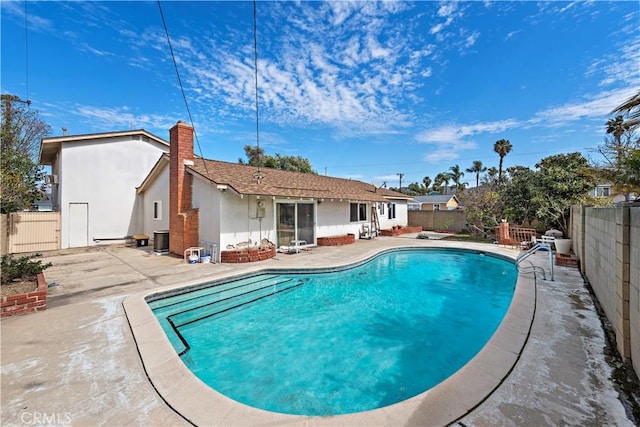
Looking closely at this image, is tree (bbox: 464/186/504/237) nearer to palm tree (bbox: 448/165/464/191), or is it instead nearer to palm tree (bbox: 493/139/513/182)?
palm tree (bbox: 493/139/513/182)

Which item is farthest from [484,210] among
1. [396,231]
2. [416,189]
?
[416,189]

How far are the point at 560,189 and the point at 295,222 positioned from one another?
13.7 meters

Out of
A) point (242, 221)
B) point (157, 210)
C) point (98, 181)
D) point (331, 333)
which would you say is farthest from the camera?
point (98, 181)

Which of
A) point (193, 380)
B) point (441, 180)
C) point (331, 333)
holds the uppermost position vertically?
point (441, 180)

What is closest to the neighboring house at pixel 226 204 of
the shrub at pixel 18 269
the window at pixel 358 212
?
the window at pixel 358 212

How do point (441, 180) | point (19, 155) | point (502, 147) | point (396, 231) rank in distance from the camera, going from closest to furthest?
point (19, 155) < point (396, 231) < point (502, 147) < point (441, 180)

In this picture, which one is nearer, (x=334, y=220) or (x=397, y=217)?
(x=334, y=220)

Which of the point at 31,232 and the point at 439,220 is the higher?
the point at 439,220

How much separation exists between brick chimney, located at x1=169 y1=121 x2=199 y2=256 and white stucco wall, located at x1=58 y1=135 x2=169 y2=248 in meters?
6.69

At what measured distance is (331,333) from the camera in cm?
552

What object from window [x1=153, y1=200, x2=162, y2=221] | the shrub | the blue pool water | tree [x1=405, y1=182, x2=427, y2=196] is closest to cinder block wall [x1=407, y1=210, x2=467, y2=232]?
the blue pool water

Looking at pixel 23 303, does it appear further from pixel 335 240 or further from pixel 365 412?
pixel 335 240

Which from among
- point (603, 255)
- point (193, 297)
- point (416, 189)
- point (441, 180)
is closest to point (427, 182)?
point (441, 180)

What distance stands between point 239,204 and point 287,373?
8.01 metres
